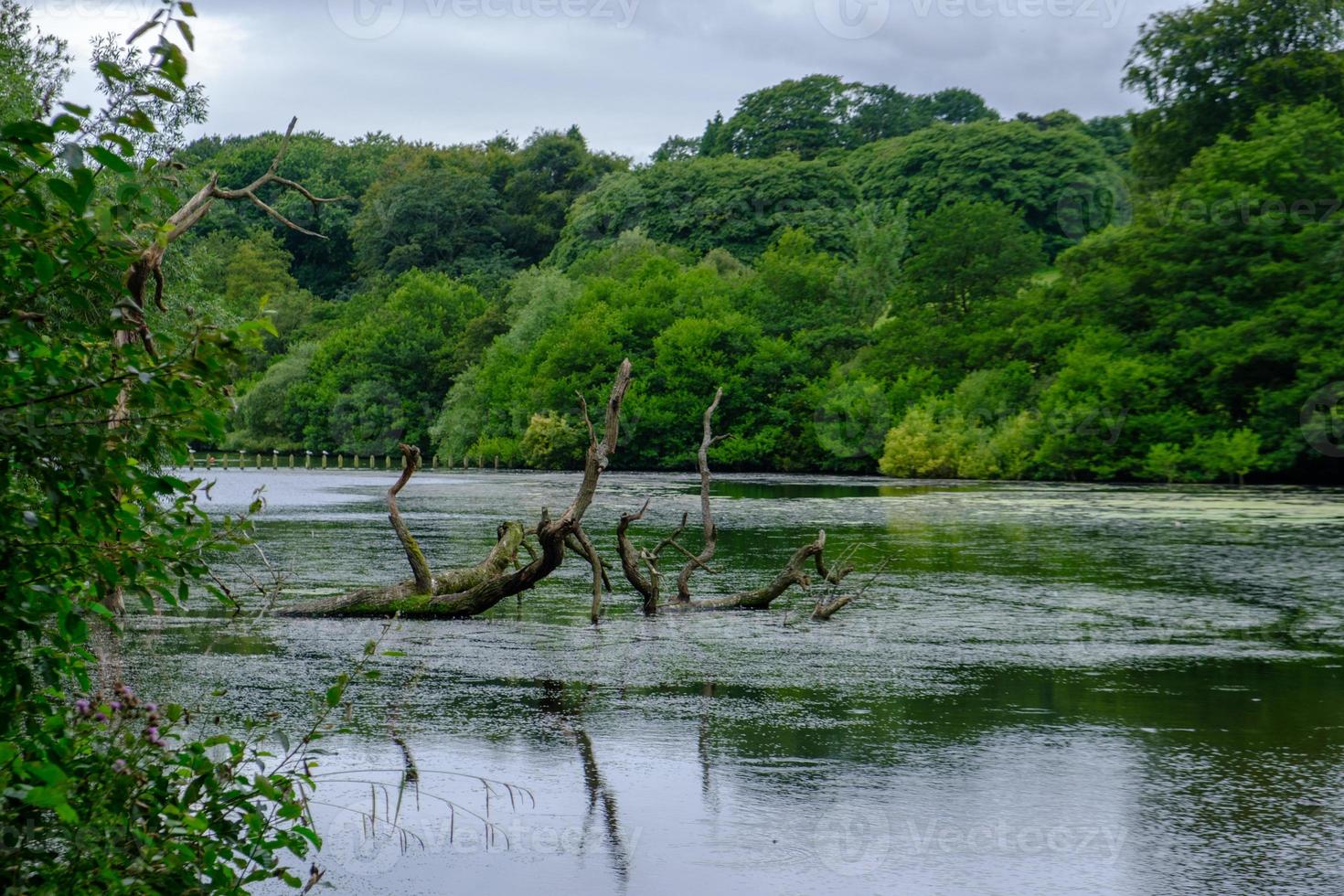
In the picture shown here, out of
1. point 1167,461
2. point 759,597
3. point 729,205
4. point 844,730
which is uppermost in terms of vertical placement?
point 729,205

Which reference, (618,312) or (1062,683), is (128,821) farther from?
(618,312)

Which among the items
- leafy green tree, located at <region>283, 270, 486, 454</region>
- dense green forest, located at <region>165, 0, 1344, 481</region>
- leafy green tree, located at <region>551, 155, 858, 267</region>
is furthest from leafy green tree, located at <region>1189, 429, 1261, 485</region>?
leafy green tree, located at <region>283, 270, 486, 454</region>

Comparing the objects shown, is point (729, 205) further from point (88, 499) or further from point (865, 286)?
point (88, 499)

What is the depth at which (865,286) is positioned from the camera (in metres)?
83.8

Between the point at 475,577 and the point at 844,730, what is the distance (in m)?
7.30

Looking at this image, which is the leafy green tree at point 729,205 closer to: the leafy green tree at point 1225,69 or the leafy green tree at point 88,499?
the leafy green tree at point 1225,69

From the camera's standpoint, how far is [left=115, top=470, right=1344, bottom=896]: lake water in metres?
7.48

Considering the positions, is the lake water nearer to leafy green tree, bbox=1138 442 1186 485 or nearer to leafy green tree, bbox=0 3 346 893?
leafy green tree, bbox=0 3 346 893

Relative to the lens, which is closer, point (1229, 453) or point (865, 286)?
point (1229, 453)

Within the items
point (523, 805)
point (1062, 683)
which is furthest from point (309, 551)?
point (523, 805)

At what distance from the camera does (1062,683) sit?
501 inches

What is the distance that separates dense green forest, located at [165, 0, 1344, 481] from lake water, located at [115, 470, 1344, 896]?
47.3 feet

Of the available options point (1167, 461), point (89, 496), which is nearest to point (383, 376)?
point (1167, 461)

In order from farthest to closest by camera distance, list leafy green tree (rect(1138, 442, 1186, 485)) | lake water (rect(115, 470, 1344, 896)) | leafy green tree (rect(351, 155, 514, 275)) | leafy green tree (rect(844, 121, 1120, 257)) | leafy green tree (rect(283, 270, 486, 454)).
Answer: leafy green tree (rect(351, 155, 514, 275)) < leafy green tree (rect(844, 121, 1120, 257)) < leafy green tree (rect(283, 270, 486, 454)) < leafy green tree (rect(1138, 442, 1186, 485)) < lake water (rect(115, 470, 1344, 896))
